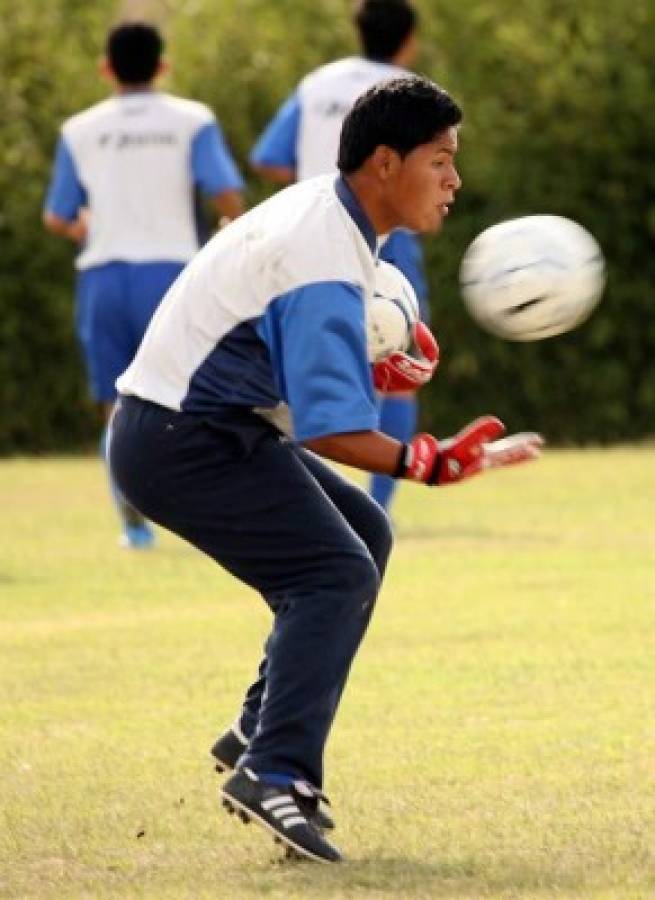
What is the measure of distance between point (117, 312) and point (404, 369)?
674 cm

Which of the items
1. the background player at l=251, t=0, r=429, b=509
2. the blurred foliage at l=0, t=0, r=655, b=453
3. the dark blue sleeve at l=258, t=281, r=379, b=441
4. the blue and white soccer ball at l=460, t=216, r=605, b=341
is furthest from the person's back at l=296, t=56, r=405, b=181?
the dark blue sleeve at l=258, t=281, r=379, b=441

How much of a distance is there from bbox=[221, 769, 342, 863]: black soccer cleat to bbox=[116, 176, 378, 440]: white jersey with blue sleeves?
0.77 metres

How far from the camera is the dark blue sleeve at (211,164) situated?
41.5ft

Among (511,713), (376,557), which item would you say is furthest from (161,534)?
(376,557)

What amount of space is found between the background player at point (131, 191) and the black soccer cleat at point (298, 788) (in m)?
6.38

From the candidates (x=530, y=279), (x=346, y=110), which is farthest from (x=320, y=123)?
(x=530, y=279)

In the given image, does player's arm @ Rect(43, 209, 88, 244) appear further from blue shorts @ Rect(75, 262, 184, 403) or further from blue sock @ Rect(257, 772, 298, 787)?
blue sock @ Rect(257, 772, 298, 787)

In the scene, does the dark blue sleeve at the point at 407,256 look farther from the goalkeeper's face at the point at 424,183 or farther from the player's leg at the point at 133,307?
the goalkeeper's face at the point at 424,183

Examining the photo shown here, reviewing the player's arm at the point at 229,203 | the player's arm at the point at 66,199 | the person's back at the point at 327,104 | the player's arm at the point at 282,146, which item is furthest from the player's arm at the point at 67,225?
the person's back at the point at 327,104

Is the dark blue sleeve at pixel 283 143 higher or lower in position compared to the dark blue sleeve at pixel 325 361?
lower

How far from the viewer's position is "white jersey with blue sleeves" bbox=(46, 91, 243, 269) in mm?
12773

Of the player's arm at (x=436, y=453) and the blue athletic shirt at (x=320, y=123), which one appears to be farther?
the blue athletic shirt at (x=320, y=123)

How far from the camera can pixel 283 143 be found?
1288 cm

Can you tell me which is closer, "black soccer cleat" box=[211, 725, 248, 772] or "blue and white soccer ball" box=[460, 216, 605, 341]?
"black soccer cleat" box=[211, 725, 248, 772]
